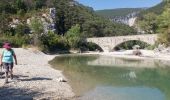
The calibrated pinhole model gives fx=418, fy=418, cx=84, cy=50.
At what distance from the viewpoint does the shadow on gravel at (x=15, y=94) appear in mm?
22094

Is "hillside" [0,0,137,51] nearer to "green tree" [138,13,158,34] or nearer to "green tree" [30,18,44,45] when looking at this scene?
"green tree" [30,18,44,45]

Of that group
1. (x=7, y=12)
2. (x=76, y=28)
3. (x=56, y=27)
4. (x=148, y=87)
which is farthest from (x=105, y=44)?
(x=148, y=87)

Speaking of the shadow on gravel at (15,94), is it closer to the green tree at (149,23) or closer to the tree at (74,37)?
the tree at (74,37)

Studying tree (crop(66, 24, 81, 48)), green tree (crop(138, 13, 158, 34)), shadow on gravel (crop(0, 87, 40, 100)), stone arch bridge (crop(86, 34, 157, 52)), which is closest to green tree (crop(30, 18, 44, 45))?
tree (crop(66, 24, 81, 48))

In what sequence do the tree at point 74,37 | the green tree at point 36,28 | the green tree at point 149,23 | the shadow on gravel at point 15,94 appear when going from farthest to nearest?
the green tree at point 149,23 → the tree at point 74,37 → the green tree at point 36,28 → the shadow on gravel at point 15,94

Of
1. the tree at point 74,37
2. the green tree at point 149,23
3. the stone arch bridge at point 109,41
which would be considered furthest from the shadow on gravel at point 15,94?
the green tree at point 149,23

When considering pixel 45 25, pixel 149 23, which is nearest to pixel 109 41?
pixel 45 25

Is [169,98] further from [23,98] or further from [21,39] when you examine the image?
[21,39]

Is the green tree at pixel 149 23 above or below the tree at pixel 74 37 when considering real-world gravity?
above

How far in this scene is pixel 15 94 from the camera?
23.1 meters

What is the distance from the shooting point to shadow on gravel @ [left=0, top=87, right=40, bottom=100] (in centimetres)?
2209

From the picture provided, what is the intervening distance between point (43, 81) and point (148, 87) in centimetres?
833

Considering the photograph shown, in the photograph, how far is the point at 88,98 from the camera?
25.3m

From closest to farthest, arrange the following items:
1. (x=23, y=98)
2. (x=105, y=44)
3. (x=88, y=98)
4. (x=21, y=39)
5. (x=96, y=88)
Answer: (x=23, y=98), (x=88, y=98), (x=96, y=88), (x=21, y=39), (x=105, y=44)
